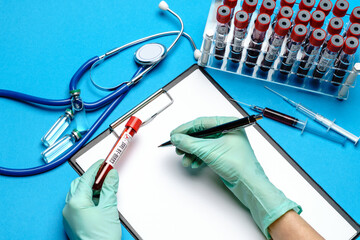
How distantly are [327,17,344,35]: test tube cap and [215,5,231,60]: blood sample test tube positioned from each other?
0.36 metres

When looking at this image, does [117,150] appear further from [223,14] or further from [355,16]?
[355,16]

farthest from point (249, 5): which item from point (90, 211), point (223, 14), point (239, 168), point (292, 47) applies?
point (90, 211)

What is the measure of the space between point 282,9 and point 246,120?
471 millimetres

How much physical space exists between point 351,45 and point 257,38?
0.32 metres

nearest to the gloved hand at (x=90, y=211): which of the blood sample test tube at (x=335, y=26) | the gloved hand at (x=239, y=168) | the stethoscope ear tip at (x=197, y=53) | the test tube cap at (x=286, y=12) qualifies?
the gloved hand at (x=239, y=168)

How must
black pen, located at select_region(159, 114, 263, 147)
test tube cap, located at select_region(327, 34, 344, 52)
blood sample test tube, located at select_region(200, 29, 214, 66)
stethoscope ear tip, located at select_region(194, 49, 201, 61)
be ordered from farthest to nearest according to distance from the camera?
stethoscope ear tip, located at select_region(194, 49, 201, 61)
blood sample test tube, located at select_region(200, 29, 214, 66)
test tube cap, located at select_region(327, 34, 344, 52)
black pen, located at select_region(159, 114, 263, 147)

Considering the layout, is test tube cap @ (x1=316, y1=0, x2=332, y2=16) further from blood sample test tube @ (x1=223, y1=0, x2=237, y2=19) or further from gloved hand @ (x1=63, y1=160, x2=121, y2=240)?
gloved hand @ (x1=63, y1=160, x2=121, y2=240)

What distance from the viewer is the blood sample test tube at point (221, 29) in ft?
4.32

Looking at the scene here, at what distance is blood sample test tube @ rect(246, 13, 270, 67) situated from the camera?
1.29 metres

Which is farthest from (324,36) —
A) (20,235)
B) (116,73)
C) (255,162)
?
(20,235)

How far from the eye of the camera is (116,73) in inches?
58.0

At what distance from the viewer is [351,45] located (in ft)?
4.19

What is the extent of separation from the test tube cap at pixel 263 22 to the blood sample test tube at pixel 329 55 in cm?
22

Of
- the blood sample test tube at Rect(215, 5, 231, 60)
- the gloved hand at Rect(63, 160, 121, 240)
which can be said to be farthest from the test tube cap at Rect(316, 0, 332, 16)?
the gloved hand at Rect(63, 160, 121, 240)
